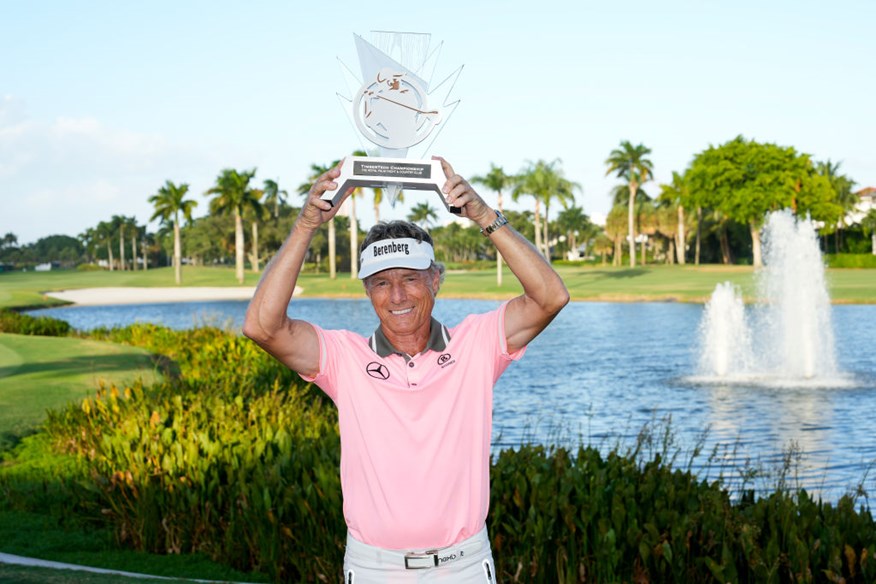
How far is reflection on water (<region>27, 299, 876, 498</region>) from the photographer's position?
45.2 ft

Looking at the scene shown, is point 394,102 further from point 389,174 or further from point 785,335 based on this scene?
point 785,335

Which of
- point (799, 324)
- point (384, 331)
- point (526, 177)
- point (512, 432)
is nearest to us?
point (384, 331)

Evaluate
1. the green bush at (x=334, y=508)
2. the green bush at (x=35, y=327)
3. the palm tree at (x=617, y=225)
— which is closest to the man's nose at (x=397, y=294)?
the green bush at (x=334, y=508)

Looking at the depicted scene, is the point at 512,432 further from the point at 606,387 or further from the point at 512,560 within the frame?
the point at 512,560

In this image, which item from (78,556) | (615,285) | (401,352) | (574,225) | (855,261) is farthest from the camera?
(574,225)

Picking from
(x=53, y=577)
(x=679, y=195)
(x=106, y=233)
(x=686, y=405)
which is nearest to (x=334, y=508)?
(x=53, y=577)

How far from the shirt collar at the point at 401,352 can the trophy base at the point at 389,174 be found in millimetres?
457

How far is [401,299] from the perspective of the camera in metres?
3.83

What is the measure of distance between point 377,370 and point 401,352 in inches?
5.6

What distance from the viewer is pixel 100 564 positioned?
8414 mm

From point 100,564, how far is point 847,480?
8.94 metres

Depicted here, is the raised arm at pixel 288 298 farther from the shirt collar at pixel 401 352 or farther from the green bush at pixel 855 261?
the green bush at pixel 855 261

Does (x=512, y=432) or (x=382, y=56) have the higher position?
(x=382, y=56)

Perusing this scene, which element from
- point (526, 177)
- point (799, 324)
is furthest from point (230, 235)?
point (799, 324)
